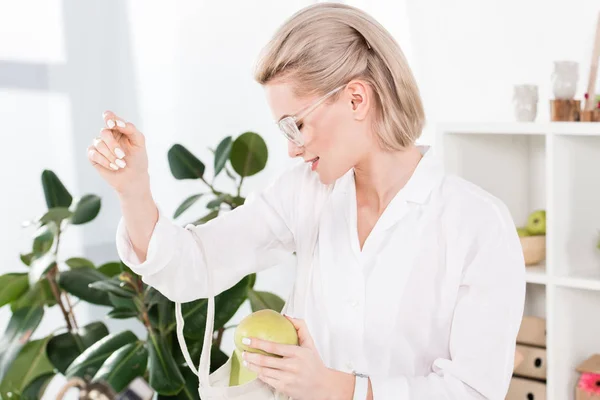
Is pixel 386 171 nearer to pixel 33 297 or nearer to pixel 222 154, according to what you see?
pixel 222 154

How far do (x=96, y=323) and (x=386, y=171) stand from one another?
4.31 feet

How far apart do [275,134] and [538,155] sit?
1.15 metres

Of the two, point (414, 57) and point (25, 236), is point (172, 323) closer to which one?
point (25, 236)

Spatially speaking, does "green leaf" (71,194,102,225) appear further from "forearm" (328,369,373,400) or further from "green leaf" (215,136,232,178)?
"forearm" (328,369,373,400)

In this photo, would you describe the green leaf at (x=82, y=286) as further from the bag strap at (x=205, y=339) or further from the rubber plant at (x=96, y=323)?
the bag strap at (x=205, y=339)

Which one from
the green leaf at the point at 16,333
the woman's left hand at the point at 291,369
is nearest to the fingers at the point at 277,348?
the woman's left hand at the point at 291,369

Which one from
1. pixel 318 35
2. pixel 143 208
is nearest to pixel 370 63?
pixel 318 35

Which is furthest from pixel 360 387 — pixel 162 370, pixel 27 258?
pixel 27 258

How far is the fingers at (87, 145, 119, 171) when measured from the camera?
56.9 inches

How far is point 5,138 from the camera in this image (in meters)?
3.03

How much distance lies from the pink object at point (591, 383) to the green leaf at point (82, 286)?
1.40 meters

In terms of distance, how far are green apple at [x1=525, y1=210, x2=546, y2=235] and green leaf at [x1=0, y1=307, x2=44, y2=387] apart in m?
1.49

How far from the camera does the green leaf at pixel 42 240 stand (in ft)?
8.33

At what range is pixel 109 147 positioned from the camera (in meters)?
1.46
